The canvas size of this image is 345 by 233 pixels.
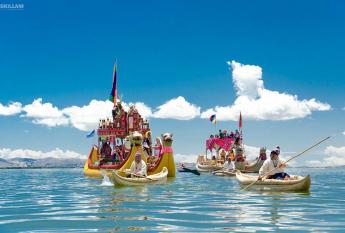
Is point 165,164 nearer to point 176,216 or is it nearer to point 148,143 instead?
point 148,143

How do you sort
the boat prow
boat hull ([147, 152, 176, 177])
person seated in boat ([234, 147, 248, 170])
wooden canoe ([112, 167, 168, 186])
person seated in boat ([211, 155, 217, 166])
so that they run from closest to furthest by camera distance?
the boat prow
wooden canoe ([112, 167, 168, 186])
boat hull ([147, 152, 176, 177])
person seated in boat ([234, 147, 248, 170])
person seated in boat ([211, 155, 217, 166])

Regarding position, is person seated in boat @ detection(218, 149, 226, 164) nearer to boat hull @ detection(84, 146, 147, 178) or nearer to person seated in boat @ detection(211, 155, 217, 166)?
person seated in boat @ detection(211, 155, 217, 166)

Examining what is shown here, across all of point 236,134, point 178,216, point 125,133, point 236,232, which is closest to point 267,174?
point 178,216

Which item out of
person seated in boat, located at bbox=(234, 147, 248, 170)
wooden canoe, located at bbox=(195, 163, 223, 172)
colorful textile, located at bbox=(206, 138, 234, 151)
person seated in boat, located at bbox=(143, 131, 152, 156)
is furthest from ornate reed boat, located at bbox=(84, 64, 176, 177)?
colorful textile, located at bbox=(206, 138, 234, 151)

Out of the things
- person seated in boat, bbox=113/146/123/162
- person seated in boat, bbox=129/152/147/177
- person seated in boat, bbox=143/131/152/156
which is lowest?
person seated in boat, bbox=129/152/147/177

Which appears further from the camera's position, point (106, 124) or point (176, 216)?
point (106, 124)

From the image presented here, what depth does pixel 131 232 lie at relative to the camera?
9070 mm

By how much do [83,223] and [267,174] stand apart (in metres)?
11.5

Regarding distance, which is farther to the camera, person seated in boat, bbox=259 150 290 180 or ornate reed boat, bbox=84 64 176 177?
ornate reed boat, bbox=84 64 176 177

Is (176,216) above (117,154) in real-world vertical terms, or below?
below

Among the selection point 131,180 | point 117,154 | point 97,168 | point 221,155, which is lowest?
point 131,180

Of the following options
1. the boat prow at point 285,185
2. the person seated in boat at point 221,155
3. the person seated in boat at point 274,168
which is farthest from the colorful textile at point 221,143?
the boat prow at point 285,185

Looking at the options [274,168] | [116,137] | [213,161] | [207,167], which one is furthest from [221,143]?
[274,168]

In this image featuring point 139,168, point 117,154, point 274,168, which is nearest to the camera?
point 274,168
